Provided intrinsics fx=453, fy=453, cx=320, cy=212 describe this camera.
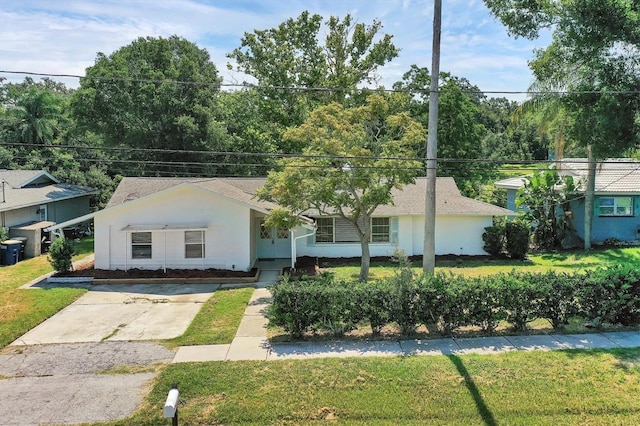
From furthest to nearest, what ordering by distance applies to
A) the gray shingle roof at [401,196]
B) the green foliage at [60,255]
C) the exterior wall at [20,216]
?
the exterior wall at [20,216] → the gray shingle roof at [401,196] → the green foliage at [60,255]

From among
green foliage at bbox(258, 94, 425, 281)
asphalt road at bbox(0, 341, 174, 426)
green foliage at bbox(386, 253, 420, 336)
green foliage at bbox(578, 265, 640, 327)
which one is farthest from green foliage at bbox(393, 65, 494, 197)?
asphalt road at bbox(0, 341, 174, 426)

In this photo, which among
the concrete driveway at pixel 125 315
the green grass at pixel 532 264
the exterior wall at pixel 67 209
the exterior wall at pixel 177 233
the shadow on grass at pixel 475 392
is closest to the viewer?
the shadow on grass at pixel 475 392

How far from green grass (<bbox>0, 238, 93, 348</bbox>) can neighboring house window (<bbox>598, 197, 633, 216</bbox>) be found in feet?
75.1

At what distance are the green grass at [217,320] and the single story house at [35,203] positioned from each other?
470 inches

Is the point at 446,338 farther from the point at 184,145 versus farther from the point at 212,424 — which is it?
the point at 184,145

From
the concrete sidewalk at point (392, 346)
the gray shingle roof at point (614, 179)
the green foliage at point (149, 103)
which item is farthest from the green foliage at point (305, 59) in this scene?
the concrete sidewalk at point (392, 346)

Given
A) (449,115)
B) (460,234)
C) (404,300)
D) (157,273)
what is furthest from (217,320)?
(449,115)

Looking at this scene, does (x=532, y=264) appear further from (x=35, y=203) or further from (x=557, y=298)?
(x=35, y=203)

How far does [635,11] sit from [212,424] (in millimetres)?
14204

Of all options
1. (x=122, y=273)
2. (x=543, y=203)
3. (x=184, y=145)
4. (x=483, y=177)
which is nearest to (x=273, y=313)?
(x=122, y=273)

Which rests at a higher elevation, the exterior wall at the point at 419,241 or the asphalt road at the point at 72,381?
the exterior wall at the point at 419,241

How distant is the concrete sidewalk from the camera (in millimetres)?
8945

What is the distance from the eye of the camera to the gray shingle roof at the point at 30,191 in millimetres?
21156

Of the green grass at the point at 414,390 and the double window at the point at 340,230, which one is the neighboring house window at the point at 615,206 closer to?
the double window at the point at 340,230
